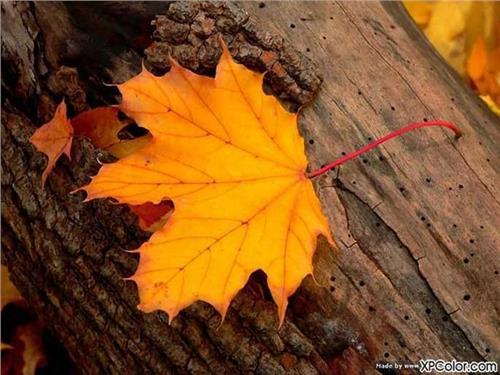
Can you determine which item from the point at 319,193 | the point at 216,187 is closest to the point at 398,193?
the point at 319,193

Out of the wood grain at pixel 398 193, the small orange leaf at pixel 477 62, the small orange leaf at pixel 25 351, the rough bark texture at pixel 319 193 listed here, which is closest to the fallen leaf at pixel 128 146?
the rough bark texture at pixel 319 193

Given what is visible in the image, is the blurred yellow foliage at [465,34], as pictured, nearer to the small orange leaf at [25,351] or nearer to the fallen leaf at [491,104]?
the fallen leaf at [491,104]

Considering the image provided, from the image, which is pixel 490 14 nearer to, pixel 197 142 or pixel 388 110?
pixel 388 110

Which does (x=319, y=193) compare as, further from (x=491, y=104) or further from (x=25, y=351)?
(x=25, y=351)

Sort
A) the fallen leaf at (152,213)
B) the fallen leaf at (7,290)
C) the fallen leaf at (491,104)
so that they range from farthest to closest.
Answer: the fallen leaf at (7,290)
the fallen leaf at (491,104)
the fallen leaf at (152,213)

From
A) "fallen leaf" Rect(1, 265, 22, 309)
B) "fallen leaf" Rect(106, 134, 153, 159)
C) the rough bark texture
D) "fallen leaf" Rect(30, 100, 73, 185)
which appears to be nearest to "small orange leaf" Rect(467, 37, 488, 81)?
the rough bark texture
